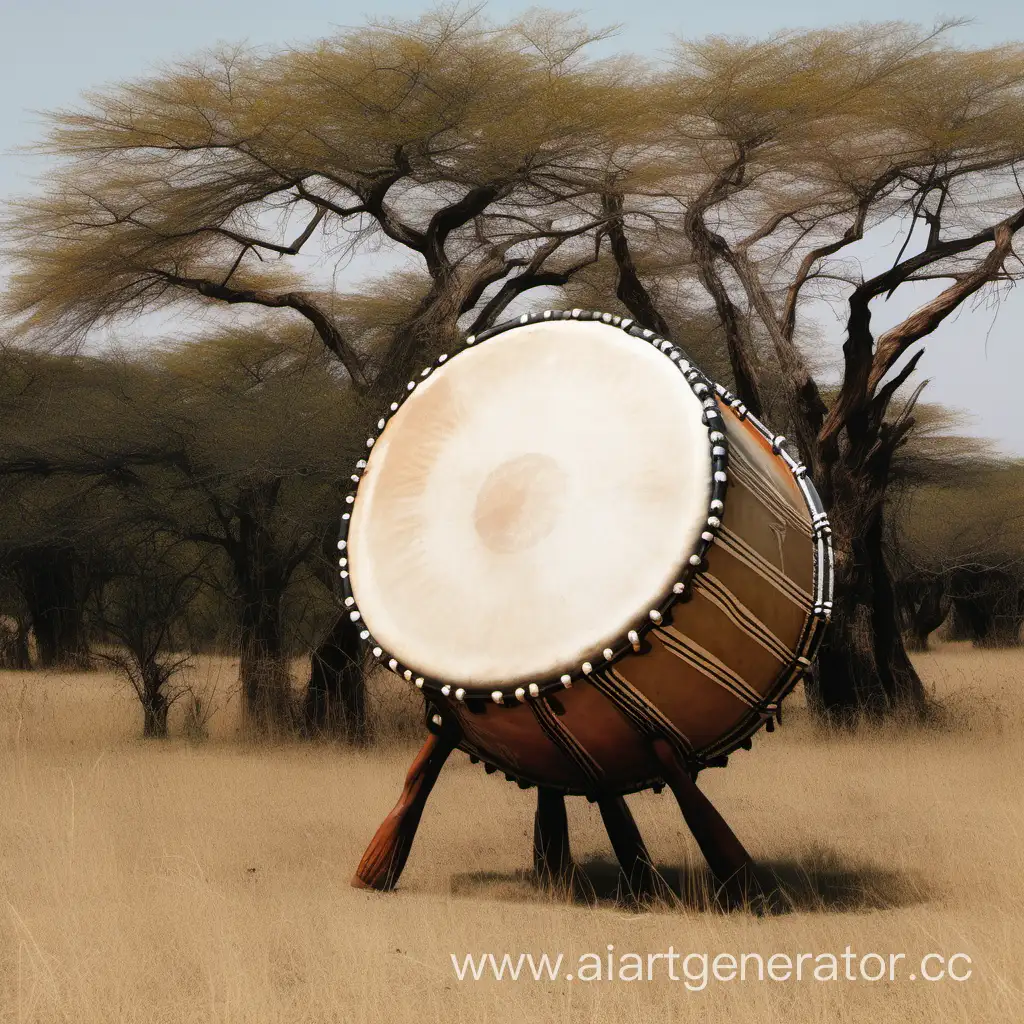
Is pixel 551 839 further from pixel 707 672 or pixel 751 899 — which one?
pixel 707 672

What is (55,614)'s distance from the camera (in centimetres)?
1866

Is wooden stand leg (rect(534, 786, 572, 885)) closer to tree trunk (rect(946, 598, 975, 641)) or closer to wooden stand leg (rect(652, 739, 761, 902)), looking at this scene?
wooden stand leg (rect(652, 739, 761, 902))

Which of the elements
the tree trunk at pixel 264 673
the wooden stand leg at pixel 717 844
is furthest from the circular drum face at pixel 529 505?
the tree trunk at pixel 264 673

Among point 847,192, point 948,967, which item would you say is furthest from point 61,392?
point 948,967

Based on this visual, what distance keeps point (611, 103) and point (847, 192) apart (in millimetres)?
2105

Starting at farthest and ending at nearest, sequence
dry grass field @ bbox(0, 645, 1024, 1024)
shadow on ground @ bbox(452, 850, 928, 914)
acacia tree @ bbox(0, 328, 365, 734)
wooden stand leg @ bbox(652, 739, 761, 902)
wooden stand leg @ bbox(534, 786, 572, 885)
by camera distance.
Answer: acacia tree @ bbox(0, 328, 365, 734) → wooden stand leg @ bbox(534, 786, 572, 885) → shadow on ground @ bbox(452, 850, 928, 914) → wooden stand leg @ bbox(652, 739, 761, 902) → dry grass field @ bbox(0, 645, 1024, 1024)

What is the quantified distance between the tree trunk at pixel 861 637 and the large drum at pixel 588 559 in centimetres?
611

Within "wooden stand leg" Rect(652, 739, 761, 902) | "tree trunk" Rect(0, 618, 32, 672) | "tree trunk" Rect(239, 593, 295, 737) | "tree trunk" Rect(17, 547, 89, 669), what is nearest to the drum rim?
"wooden stand leg" Rect(652, 739, 761, 902)

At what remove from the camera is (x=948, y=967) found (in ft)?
12.5

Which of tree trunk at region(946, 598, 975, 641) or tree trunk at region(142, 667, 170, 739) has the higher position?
tree trunk at region(142, 667, 170, 739)

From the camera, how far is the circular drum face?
165 inches

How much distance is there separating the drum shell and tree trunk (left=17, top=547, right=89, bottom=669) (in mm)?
13233

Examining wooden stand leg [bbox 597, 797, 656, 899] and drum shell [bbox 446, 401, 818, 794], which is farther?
wooden stand leg [bbox 597, 797, 656, 899]

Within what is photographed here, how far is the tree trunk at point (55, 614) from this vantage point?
17594mm
